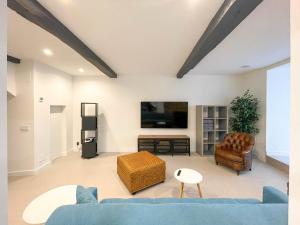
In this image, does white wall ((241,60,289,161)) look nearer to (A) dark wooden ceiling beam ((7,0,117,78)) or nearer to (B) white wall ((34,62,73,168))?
(A) dark wooden ceiling beam ((7,0,117,78))

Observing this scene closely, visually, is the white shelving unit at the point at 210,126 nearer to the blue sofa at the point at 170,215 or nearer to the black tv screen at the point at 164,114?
the black tv screen at the point at 164,114

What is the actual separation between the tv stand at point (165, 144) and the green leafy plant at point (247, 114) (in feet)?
4.92

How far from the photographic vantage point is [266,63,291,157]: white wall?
4.23 meters

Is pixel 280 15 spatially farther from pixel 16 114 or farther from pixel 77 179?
pixel 16 114

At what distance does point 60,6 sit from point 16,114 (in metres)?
2.87

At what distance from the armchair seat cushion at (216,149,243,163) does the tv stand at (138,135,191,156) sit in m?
1.09

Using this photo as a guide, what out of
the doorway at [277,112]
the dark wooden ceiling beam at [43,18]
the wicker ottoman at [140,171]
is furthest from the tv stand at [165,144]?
the dark wooden ceiling beam at [43,18]

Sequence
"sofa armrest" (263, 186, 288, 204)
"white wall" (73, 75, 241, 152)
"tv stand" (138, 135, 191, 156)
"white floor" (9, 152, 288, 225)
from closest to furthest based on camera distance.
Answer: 1. "sofa armrest" (263, 186, 288, 204)
2. "white floor" (9, 152, 288, 225)
3. "tv stand" (138, 135, 191, 156)
4. "white wall" (73, 75, 241, 152)

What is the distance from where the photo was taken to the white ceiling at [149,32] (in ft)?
5.60

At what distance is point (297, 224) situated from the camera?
22.6 inches

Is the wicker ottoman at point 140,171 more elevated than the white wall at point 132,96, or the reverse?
the white wall at point 132,96

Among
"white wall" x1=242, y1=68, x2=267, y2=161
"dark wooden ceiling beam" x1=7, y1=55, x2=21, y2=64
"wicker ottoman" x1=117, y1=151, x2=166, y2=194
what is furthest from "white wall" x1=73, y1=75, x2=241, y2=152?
"wicker ottoman" x1=117, y1=151, x2=166, y2=194

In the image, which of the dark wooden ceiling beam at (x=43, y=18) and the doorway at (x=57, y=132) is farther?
the doorway at (x=57, y=132)

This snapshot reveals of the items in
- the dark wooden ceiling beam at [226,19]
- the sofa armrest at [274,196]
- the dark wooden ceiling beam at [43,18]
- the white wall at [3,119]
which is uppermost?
the dark wooden ceiling beam at [43,18]
